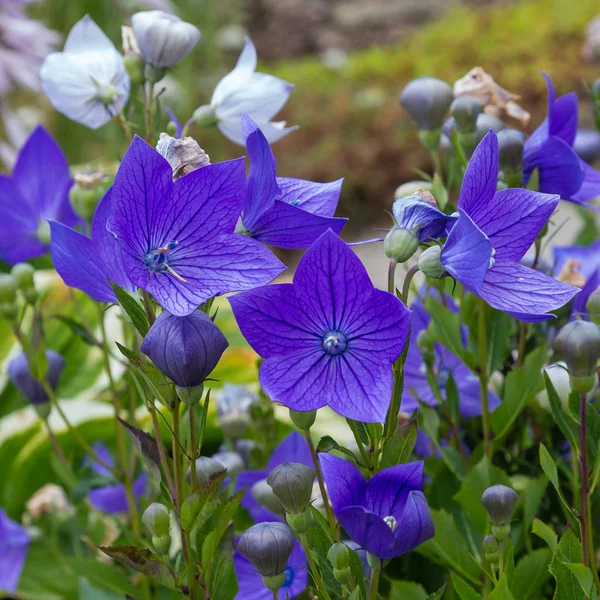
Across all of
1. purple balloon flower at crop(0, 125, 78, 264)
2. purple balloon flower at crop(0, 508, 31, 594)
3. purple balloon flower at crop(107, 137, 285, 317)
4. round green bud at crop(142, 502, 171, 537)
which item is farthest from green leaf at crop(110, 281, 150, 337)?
purple balloon flower at crop(0, 508, 31, 594)

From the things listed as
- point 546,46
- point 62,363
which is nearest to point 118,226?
point 62,363

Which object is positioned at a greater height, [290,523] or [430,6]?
[290,523]

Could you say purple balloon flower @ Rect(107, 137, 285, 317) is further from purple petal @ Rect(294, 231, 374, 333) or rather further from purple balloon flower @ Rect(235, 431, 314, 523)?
purple balloon flower @ Rect(235, 431, 314, 523)

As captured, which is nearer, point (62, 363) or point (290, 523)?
point (290, 523)

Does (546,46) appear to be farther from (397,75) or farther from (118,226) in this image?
(118,226)

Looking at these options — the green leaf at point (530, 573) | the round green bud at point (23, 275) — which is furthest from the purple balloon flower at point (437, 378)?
the round green bud at point (23, 275)
